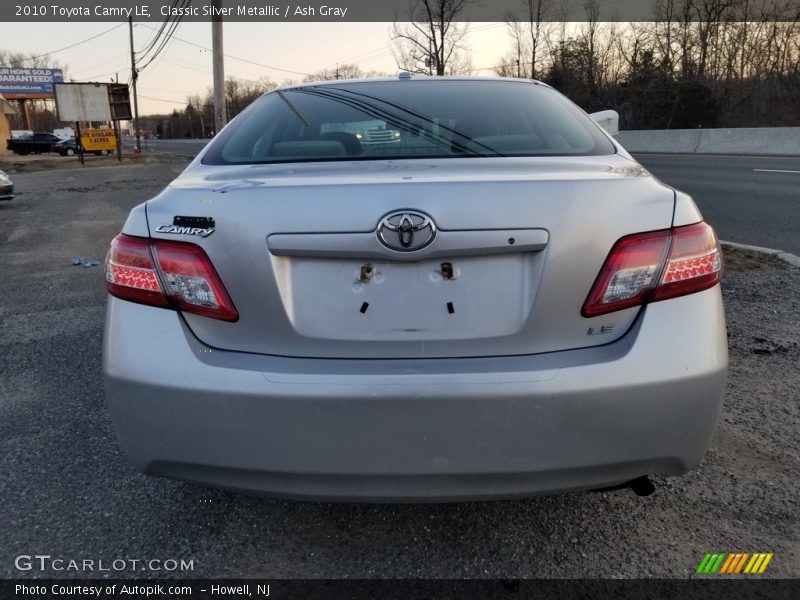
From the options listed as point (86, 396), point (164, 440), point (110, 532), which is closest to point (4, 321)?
point (86, 396)

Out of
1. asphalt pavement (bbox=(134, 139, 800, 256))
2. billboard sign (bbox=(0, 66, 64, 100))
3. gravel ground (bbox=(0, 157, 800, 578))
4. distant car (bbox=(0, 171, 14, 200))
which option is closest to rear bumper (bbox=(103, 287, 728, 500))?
gravel ground (bbox=(0, 157, 800, 578))

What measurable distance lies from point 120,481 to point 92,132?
35.4 m

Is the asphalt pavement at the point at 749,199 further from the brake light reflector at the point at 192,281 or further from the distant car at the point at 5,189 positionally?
the distant car at the point at 5,189

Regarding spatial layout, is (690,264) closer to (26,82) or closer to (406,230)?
(406,230)

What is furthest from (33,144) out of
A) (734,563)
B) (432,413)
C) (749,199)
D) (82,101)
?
(734,563)

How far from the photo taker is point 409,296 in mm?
1732

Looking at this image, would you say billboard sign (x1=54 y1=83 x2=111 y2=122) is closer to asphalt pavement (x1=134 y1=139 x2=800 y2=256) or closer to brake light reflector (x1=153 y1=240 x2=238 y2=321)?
asphalt pavement (x1=134 y1=139 x2=800 y2=256)

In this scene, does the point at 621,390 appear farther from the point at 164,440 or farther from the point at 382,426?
the point at 164,440

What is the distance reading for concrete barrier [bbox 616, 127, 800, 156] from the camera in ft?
69.6

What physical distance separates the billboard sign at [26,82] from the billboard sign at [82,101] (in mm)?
39935

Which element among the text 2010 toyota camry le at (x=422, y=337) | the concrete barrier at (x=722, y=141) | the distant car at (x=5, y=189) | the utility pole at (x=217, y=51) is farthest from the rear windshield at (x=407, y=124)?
the concrete barrier at (x=722, y=141)

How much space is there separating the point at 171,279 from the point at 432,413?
830 mm

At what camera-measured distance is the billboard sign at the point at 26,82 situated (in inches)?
2591

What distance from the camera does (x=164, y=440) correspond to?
1.82 metres
